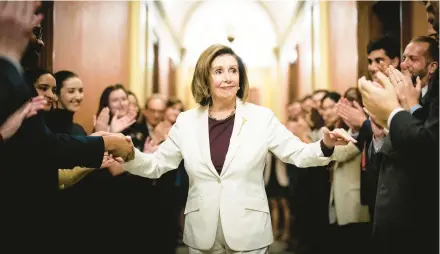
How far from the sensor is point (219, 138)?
6.93ft

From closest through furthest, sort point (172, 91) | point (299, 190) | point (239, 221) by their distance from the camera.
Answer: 1. point (239, 221)
2. point (299, 190)
3. point (172, 91)

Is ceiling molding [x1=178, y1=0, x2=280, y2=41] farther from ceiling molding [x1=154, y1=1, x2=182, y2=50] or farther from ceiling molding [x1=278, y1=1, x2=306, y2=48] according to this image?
ceiling molding [x1=278, y1=1, x2=306, y2=48]

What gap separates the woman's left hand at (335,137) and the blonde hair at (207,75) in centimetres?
51

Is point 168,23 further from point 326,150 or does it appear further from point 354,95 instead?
point 326,150

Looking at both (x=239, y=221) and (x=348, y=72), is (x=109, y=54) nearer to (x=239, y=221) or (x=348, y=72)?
(x=348, y=72)

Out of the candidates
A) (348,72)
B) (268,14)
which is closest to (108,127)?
(348,72)

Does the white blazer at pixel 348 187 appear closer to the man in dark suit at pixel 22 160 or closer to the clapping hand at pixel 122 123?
the clapping hand at pixel 122 123

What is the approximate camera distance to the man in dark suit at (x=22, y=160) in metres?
1.46

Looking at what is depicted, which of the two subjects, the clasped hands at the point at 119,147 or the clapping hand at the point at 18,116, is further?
the clasped hands at the point at 119,147

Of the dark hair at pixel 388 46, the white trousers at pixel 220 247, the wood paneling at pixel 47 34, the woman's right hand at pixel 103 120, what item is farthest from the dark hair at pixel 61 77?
the dark hair at pixel 388 46

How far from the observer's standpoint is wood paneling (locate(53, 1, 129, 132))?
429 cm

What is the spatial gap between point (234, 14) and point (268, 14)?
0.89 metres

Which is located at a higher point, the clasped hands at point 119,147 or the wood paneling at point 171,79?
the wood paneling at point 171,79

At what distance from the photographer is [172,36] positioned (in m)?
9.49
